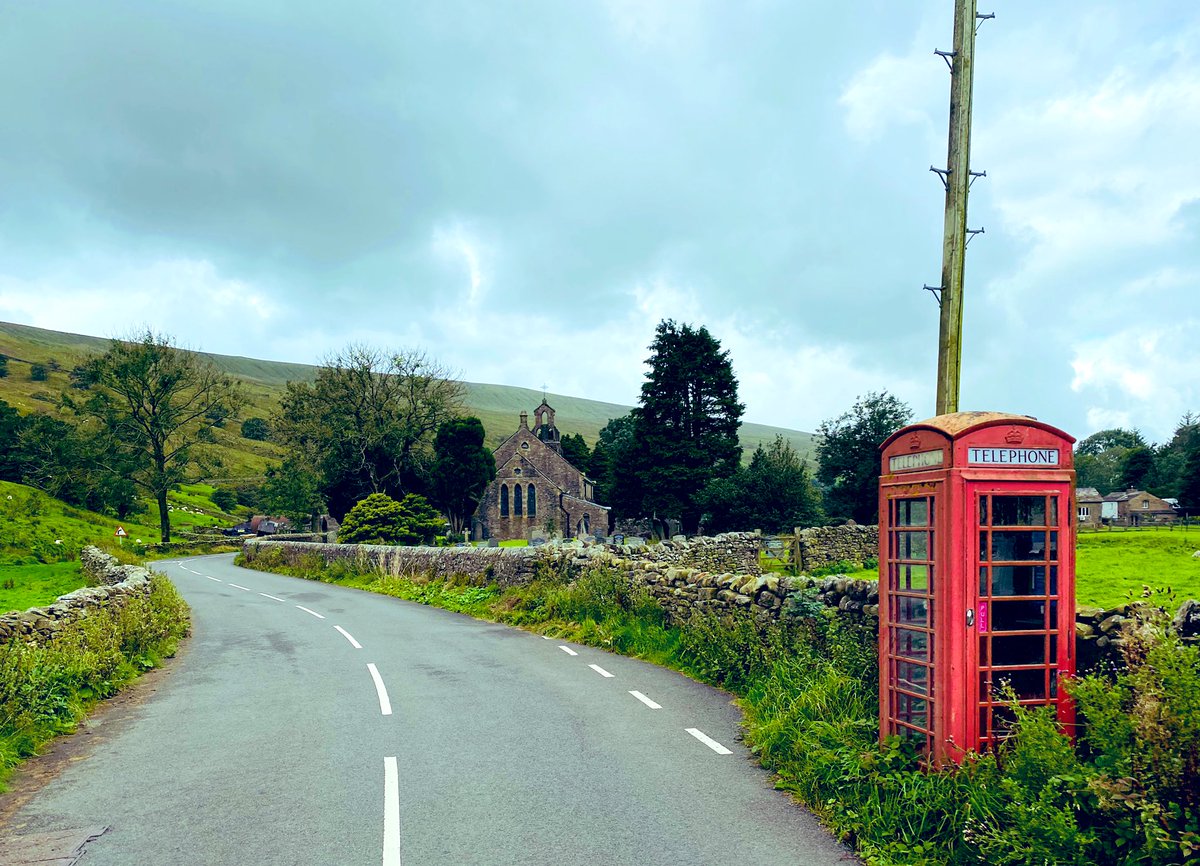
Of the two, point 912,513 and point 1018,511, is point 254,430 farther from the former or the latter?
point 1018,511

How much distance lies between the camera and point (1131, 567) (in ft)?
83.3

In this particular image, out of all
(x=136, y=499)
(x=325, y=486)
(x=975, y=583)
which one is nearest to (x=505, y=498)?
(x=325, y=486)

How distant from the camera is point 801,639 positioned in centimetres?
978

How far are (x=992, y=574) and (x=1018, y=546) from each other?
36 centimetres

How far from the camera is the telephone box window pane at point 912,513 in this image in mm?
6368

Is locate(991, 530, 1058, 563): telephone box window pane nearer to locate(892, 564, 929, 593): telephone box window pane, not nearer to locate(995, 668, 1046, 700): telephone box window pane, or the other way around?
locate(892, 564, 929, 593): telephone box window pane

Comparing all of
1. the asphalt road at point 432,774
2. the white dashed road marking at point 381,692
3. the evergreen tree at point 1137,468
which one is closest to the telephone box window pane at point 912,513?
the asphalt road at point 432,774

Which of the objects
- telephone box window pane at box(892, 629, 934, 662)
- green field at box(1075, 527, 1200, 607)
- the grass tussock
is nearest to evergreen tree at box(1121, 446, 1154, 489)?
green field at box(1075, 527, 1200, 607)

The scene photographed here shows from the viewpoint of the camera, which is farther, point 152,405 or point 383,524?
point 152,405

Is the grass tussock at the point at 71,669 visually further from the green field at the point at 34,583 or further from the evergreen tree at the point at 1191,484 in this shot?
the evergreen tree at the point at 1191,484

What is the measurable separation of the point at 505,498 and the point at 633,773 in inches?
2685

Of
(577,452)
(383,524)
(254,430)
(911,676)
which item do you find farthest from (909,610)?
(254,430)

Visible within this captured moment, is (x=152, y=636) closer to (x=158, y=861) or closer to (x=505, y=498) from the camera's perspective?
(x=158, y=861)

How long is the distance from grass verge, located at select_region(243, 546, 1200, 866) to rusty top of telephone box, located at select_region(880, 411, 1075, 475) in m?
1.39
